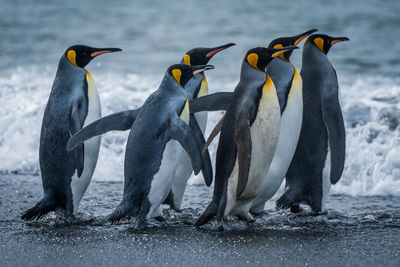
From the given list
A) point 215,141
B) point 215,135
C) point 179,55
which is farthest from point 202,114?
point 179,55

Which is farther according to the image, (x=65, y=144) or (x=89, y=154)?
(x=89, y=154)

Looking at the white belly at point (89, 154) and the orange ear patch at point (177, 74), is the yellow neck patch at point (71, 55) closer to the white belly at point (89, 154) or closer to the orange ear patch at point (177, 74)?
the white belly at point (89, 154)

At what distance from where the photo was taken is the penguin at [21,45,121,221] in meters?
4.14

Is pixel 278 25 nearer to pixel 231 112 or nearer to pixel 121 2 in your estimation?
pixel 121 2

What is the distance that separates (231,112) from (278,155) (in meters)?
0.48

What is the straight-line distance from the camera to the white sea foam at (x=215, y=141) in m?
5.17

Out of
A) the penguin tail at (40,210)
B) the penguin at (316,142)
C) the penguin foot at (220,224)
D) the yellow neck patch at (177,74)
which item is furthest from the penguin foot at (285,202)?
the penguin tail at (40,210)

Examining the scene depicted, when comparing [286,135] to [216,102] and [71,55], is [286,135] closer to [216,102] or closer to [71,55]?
[216,102]

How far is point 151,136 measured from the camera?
382 centimetres

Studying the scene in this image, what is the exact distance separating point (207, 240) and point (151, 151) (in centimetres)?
63

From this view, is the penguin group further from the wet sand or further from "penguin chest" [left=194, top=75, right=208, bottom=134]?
the wet sand

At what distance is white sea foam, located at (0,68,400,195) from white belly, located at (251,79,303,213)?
0.98 m

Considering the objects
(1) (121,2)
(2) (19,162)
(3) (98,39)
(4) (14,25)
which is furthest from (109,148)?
(1) (121,2)

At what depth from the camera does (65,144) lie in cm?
419
